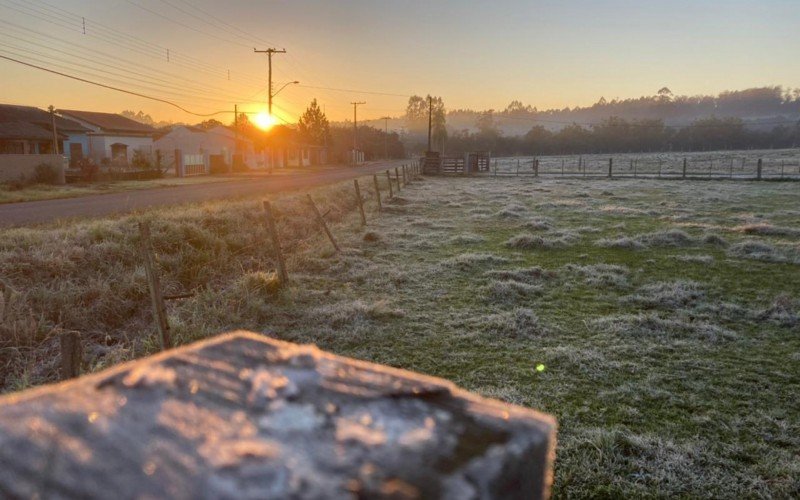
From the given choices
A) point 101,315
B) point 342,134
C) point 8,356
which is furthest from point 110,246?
point 342,134

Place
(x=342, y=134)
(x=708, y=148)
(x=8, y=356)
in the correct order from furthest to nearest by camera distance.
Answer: (x=708, y=148), (x=342, y=134), (x=8, y=356)

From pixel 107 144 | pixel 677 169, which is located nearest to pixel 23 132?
pixel 107 144

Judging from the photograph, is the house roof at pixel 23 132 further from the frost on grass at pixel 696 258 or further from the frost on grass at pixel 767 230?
the frost on grass at pixel 767 230

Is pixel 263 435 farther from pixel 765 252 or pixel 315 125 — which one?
pixel 315 125

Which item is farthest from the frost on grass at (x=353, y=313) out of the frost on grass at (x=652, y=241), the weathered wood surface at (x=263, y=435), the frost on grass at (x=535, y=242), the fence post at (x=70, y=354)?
the frost on grass at (x=652, y=241)

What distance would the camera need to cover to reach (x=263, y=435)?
0.50m

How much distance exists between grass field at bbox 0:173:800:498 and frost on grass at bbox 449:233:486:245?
0.10 metres

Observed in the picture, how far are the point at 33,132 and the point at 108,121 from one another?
1327 centimetres

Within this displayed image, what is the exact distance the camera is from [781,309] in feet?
24.8

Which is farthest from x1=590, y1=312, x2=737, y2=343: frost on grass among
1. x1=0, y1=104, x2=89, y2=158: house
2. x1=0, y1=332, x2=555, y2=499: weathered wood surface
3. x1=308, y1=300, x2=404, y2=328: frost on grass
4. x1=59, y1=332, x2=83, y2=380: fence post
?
x1=0, y1=104, x2=89, y2=158: house

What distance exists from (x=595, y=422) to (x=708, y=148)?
123m

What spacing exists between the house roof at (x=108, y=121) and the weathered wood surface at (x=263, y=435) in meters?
47.8

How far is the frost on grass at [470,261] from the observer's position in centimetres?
1049

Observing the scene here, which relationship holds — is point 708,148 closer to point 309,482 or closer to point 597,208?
point 597,208
